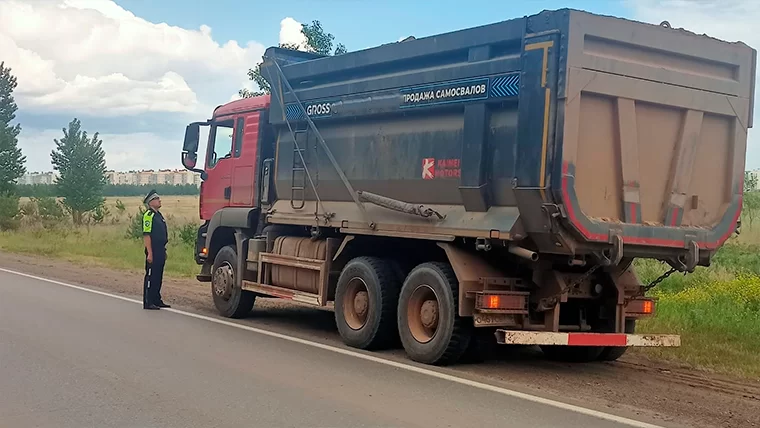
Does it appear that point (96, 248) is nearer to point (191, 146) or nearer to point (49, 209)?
point (191, 146)

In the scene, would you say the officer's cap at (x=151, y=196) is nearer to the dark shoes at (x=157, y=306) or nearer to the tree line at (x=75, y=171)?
the dark shoes at (x=157, y=306)

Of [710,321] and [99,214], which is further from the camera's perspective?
[99,214]

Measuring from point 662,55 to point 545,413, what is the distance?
3683 mm

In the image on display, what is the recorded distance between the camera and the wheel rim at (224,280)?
1212 cm

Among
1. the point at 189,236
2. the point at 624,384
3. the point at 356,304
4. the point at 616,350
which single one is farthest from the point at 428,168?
the point at 189,236

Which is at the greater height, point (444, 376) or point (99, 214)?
point (99, 214)

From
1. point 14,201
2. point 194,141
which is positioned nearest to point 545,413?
point 194,141

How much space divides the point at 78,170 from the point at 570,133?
4211 cm

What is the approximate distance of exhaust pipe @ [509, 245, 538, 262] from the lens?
311 inches

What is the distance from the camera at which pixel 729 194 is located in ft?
28.0

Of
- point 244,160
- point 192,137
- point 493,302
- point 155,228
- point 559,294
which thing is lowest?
point 493,302

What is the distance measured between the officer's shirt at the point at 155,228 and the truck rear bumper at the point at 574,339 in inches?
266

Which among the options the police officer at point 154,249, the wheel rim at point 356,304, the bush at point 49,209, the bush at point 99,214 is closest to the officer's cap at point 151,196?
the police officer at point 154,249

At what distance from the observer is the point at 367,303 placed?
31.6ft
